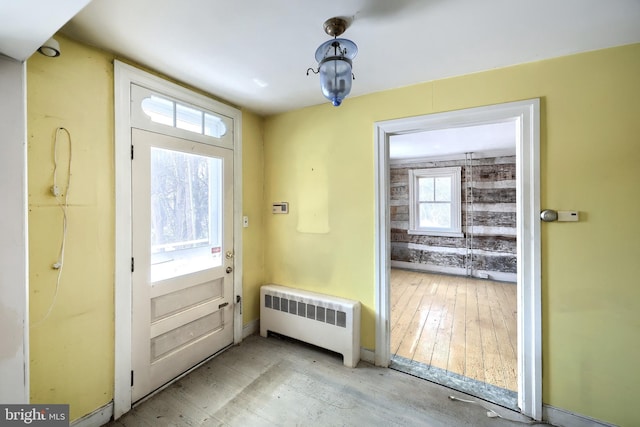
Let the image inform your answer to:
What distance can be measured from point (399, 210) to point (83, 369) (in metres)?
5.37

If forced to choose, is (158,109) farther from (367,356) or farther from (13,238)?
(367,356)

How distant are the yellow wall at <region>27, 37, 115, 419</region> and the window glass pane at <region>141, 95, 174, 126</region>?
8.5 inches

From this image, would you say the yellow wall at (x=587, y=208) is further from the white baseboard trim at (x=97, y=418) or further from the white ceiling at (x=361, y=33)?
the white baseboard trim at (x=97, y=418)

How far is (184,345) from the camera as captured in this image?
206 centimetres

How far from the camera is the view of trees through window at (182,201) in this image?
1870mm

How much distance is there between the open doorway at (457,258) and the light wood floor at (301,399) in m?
0.24

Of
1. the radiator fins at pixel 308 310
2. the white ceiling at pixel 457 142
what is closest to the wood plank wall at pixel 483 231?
the white ceiling at pixel 457 142

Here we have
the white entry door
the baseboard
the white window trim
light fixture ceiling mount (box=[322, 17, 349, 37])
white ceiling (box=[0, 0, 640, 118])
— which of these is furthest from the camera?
the white window trim

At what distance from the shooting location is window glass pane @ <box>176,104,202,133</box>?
202 cm

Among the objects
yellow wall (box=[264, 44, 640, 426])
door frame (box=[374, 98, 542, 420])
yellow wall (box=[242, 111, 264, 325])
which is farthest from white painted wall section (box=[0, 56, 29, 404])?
door frame (box=[374, 98, 542, 420])

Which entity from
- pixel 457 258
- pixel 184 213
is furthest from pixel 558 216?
pixel 457 258

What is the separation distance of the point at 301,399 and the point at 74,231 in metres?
1.81

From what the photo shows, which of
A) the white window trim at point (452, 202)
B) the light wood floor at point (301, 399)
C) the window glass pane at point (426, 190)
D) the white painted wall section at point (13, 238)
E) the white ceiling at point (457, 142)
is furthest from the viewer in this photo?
the window glass pane at point (426, 190)

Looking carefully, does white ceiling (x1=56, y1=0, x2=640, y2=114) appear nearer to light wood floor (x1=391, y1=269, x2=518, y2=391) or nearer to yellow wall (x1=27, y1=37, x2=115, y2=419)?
yellow wall (x1=27, y1=37, x2=115, y2=419)
